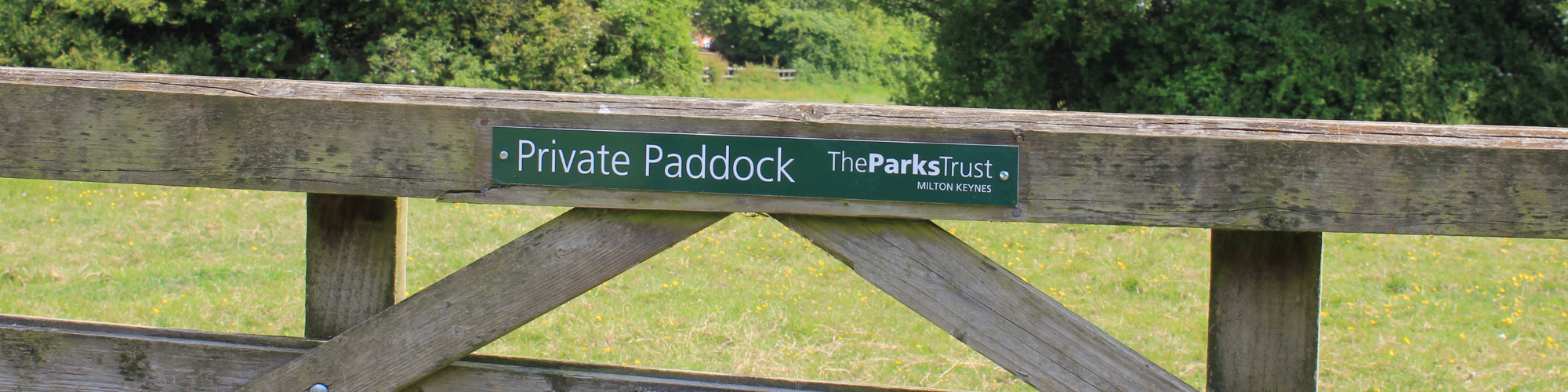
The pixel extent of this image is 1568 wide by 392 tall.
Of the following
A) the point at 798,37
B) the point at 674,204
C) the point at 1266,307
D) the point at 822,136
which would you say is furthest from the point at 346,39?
the point at 798,37

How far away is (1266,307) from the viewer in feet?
6.35

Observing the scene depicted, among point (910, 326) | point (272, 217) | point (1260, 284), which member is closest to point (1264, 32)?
point (910, 326)

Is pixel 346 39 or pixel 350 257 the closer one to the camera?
pixel 350 257

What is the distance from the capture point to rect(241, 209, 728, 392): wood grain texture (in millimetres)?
1861

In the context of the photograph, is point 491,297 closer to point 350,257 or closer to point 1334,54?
point 350,257

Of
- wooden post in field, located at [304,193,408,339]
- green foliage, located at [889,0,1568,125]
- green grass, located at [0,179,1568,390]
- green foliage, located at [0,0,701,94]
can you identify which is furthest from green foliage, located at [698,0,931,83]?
wooden post in field, located at [304,193,408,339]

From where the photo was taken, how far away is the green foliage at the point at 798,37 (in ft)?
173

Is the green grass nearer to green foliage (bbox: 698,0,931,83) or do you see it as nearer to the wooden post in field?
the wooden post in field

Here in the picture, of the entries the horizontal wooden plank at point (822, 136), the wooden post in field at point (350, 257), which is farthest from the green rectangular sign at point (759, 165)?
the wooden post in field at point (350, 257)

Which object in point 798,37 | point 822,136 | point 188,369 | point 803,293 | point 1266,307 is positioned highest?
point 798,37

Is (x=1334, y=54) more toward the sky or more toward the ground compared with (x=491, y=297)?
more toward the sky

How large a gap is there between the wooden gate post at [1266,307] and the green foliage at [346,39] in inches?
678

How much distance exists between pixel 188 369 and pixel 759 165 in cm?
125

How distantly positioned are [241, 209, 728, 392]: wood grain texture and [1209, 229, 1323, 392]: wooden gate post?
0.96 metres
